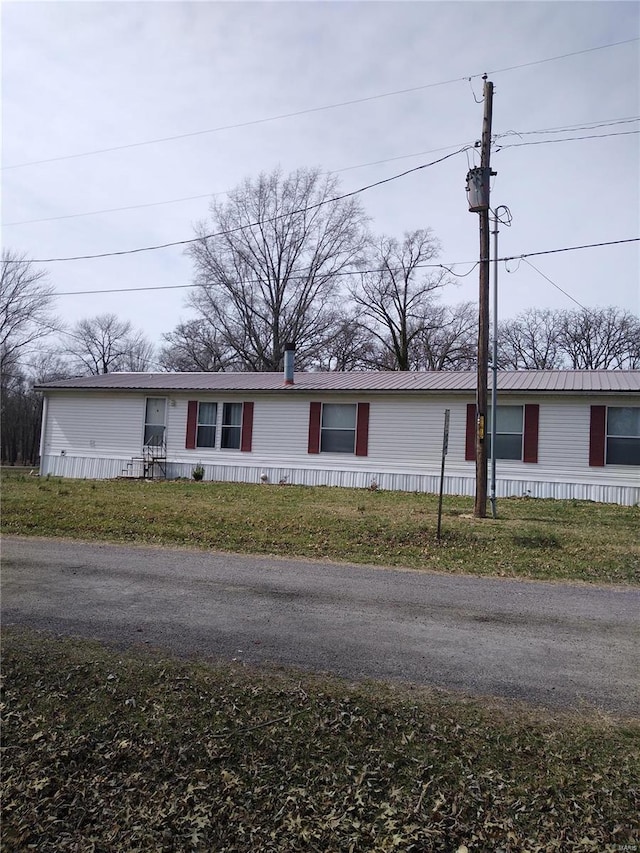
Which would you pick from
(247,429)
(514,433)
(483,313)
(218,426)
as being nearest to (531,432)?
(514,433)

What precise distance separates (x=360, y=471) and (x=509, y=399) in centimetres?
456

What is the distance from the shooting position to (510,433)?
1675 cm

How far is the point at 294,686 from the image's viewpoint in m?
4.00

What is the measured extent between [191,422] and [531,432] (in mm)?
10138

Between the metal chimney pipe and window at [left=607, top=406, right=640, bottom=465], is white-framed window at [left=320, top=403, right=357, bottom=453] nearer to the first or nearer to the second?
the metal chimney pipe

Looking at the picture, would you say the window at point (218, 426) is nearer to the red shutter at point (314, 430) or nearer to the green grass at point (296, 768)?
the red shutter at point (314, 430)

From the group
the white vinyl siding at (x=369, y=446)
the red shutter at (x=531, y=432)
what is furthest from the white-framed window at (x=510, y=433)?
the white vinyl siding at (x=369, y=446)

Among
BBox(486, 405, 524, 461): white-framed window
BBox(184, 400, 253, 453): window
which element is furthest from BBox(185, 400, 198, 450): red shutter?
BBox(486, 405, 524, 461): white-framed window

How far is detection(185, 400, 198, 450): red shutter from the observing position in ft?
65.2

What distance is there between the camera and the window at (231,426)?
19.6 m

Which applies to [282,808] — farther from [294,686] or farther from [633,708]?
[633,708]

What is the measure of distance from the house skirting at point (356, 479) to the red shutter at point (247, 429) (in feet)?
2.02

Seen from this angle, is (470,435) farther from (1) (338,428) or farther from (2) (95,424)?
(2) (95,424)

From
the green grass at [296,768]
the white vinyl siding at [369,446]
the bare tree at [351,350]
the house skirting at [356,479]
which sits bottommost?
the green grass at [296,768]
